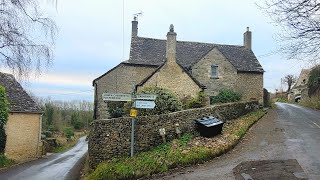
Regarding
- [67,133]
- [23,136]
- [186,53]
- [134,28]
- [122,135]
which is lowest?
[67,133]

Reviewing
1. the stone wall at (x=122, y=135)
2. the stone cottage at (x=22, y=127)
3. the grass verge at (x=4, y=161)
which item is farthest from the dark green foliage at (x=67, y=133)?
the stone wall at (x=122, y=135)

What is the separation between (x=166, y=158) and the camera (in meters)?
15.6

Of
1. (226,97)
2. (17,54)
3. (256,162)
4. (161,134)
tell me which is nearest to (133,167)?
(161,134)

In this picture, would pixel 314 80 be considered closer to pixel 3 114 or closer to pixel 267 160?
pixel 267 160

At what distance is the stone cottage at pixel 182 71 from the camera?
2947 centimetres

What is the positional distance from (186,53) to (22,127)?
53.3ft

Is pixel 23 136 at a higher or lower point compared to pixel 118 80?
lower

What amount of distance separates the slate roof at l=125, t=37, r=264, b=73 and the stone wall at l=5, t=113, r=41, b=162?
32.0ft

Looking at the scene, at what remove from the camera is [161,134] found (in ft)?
57.6

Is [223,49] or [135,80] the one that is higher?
[223,49]

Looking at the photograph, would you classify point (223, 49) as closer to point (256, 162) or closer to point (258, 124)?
point (258, 124)

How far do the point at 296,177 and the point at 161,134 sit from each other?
685 centimetres

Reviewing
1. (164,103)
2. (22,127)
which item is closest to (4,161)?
(22,127)

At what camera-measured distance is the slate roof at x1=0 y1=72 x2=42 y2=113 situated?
103ft
